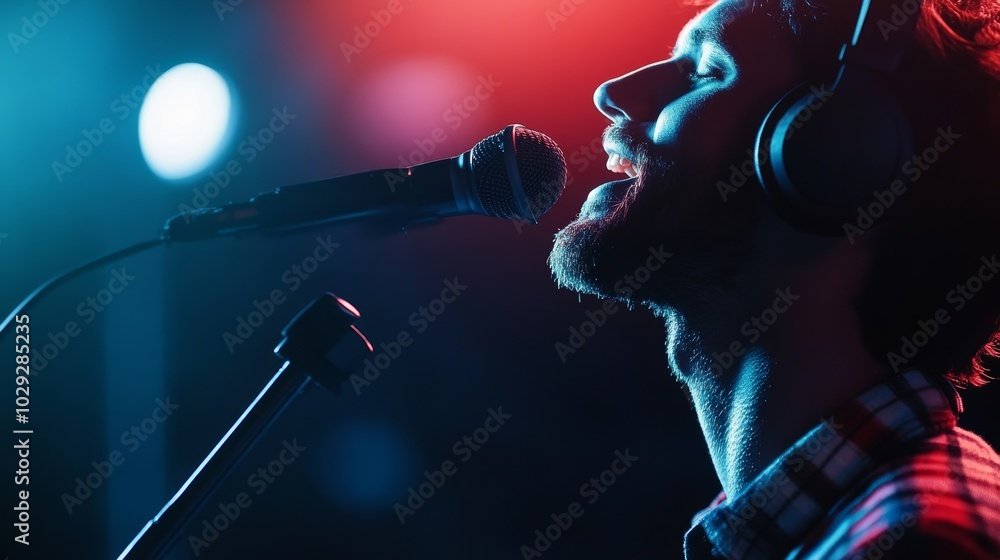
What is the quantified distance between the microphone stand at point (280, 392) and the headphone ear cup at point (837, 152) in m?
0.59

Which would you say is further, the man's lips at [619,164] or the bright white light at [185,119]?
the bright white light at [185,119]

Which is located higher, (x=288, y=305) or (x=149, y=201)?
(x=149, y=201)

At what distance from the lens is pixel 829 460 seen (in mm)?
817

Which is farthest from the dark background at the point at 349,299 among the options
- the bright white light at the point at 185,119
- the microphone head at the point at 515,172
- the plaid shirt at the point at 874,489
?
the microphone head at the point at 515,172

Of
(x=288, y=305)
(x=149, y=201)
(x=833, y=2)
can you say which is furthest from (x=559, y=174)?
(x=149, y=201)

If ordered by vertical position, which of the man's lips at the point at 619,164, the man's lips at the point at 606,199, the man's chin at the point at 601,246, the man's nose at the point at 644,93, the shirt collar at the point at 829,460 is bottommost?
the shirt collar at the point at 829,460

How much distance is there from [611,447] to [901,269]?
3.56 feet

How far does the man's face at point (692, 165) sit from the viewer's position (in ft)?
3.30

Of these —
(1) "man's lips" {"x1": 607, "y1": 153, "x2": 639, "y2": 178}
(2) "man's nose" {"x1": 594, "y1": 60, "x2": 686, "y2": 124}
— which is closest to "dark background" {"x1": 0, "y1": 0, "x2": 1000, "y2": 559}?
(1) "man's lips" {"x1": 607, "y1": 153, "x2": 639, "y2": 178}

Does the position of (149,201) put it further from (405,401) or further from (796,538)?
(796,538)

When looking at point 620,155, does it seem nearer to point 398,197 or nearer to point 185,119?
point 398,197

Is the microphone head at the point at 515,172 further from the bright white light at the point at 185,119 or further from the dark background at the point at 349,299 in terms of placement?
the bright white light at the point at 185,119

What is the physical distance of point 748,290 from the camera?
1018 millimetres

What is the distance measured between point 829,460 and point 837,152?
41cm
